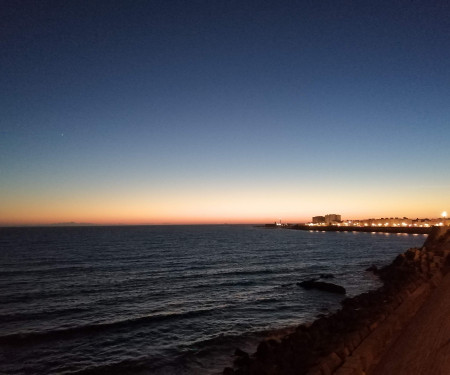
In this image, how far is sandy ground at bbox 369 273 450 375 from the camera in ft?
30.7

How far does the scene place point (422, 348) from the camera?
1067cm

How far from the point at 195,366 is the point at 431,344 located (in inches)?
375

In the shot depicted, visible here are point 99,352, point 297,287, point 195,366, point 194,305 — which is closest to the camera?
point 195,366

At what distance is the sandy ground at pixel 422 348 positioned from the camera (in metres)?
9.37

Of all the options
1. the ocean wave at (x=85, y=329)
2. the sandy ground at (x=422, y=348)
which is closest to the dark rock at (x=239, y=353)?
the sandy ground at (x=422, y=348)

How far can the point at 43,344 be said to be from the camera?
687 inches

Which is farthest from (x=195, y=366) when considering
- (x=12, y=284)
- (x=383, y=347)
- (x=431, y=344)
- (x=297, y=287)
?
(x=12, y=284)

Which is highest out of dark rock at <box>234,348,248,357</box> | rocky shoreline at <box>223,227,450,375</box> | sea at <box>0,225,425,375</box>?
rocky shoreline at <box>223,227,450,375</box>

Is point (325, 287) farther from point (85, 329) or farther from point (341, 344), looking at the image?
point (85, 329)

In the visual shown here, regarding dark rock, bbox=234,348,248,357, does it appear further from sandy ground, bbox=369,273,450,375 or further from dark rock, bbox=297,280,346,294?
dark rock, bbox=297,280,346,294

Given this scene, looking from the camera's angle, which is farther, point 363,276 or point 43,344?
point 363,276

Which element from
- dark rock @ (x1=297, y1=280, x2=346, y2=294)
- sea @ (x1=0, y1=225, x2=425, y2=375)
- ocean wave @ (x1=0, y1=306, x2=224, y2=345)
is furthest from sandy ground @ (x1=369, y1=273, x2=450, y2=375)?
dark rock @ (x1=297, y1=280, x2=346, y2=294)

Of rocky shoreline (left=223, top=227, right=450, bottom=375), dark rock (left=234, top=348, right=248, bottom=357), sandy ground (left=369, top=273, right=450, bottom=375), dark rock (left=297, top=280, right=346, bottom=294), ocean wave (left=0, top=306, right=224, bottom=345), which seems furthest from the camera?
dark rock (left=297, top=280, right=346, bottom=294)

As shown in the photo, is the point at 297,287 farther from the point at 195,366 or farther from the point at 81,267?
the point at 81,267
